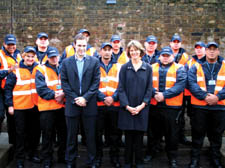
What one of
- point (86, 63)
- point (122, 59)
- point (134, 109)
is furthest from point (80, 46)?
point (122, 59)

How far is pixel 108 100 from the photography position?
425 cm

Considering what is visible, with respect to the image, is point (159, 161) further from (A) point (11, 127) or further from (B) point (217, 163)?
(A) point (11, 127)

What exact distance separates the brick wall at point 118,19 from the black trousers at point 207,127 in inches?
182

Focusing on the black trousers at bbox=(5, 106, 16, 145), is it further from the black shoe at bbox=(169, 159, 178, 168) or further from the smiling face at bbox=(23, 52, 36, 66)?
the black shoe at bbox=(169, 159, 178, 168)

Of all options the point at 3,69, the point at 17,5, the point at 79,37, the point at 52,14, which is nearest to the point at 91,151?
the point at 79,37

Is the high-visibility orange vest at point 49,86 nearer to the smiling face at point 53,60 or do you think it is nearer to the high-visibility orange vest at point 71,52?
the smiling face at point 53,60

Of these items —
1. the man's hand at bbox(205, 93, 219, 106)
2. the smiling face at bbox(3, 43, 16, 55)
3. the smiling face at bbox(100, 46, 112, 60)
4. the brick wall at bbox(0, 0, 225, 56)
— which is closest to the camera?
the man's hand at bbox(205, 93, 219, 106)

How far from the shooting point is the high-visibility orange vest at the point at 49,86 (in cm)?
414

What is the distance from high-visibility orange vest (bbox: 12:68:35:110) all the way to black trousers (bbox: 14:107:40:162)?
12 centimetres

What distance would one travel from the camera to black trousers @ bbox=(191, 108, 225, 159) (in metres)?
4.16

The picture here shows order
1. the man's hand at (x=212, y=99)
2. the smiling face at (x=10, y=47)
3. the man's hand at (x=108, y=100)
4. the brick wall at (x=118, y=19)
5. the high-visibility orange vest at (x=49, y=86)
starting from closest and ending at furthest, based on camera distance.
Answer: the man's hand at (x=212, y=99)
the high-visibility orange vest at (x=49, y=86)
the man's hand at (x=108, y=100)
the smiling face at (x=10, y=47)
the brick wall at (x=118, y=19)

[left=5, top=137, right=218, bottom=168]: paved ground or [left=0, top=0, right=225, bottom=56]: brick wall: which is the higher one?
[left=0, top=0, right=225, bottom=56]: brick wall

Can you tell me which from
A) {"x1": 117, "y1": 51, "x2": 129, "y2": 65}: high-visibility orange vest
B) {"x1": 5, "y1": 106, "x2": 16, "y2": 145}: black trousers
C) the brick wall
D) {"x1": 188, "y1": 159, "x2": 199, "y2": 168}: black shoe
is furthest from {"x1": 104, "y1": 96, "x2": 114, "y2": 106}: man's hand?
the brick wall

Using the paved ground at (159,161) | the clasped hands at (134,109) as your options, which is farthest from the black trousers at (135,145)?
the paved ground at (159,161)
